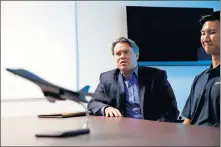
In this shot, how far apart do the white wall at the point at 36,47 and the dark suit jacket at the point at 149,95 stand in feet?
4.52

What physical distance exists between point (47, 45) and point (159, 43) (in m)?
1.40

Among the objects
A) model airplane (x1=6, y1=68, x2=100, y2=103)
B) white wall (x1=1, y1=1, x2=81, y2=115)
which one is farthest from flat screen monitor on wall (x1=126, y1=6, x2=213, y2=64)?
model airplane (x1=6, y1=68, x2=100, y2=103)

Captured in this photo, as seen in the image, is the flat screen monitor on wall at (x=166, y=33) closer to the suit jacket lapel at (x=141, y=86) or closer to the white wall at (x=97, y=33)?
the white wall at (x=97, y=33)

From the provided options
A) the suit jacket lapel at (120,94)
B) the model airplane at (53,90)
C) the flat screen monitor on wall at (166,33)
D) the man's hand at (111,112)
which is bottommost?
the man's hand at (111,112)

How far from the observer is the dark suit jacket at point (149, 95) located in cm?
218

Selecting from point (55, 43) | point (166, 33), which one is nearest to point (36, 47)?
point (55, 43)

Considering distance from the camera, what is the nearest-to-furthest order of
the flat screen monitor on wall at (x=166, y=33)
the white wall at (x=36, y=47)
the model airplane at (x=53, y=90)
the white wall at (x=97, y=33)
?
the model airplane at (x=53, y=90) → the white wall at (x=36, y=47) → the white wall at (x=97, y=33) → the flat screen monitor on wall at (x=166, y=33)

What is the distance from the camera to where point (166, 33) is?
4051 millimetres

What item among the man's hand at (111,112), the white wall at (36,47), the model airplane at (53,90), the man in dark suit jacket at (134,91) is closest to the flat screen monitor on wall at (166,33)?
the white wall at (36,47)

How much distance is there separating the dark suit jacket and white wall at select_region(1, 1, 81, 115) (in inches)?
54.2

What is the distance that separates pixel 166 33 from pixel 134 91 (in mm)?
1948

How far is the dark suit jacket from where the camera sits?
2.18 m

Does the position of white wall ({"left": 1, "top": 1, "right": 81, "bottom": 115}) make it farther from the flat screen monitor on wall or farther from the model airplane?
the model airplane

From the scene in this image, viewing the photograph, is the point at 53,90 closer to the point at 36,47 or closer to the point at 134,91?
the point at 134,91
